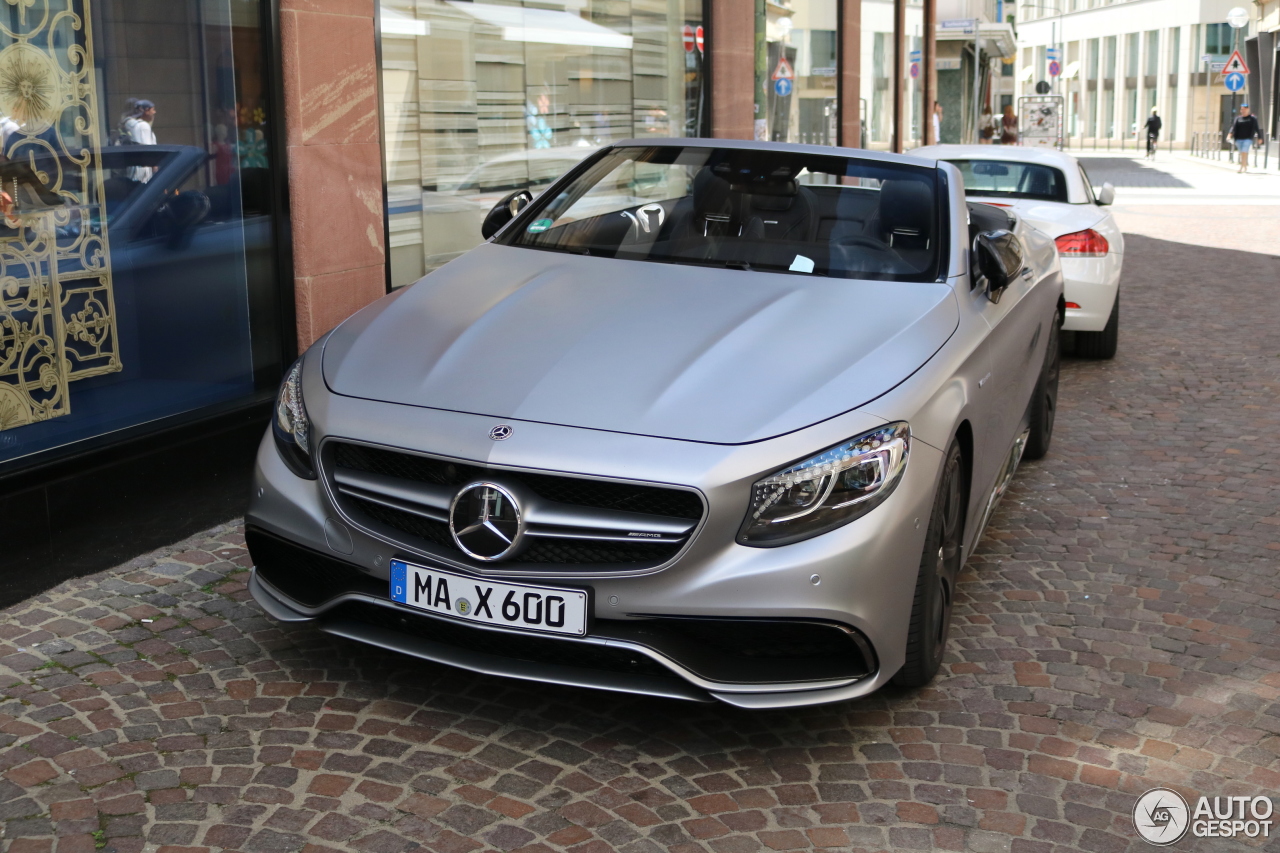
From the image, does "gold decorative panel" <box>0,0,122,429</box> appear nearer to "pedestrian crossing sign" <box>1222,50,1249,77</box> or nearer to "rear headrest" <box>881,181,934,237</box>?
"rear headrest" <box>881,181,934,237</box>

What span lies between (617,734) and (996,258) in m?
2.04

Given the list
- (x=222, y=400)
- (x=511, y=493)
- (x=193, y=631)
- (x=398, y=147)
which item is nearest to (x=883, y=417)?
(x=511, y=493)

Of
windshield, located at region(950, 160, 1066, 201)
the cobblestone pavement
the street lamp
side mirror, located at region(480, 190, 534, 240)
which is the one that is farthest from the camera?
the street lamp

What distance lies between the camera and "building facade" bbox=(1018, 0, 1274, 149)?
86.1 m

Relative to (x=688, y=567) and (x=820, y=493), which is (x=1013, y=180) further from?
(x=688, y=567)

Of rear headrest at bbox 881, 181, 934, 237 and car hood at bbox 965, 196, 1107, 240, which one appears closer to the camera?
rear headrest at bbox 881, 181, 934, 237

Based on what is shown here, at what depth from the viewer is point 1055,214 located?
31.9 feet

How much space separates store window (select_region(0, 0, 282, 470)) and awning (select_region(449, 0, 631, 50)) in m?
2.82

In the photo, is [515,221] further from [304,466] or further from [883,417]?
[883,417]

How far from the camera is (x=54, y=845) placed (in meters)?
3.20

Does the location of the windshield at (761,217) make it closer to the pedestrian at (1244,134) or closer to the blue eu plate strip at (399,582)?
the blue eu plate strip at (399,582)

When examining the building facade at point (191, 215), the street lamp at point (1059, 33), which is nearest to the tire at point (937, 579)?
the building facade at point (191, 215)

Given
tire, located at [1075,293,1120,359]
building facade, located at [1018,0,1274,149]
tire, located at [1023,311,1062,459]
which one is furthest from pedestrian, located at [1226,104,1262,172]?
tire, located at [1023,311,1062,459]

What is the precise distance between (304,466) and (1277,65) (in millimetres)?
60740
